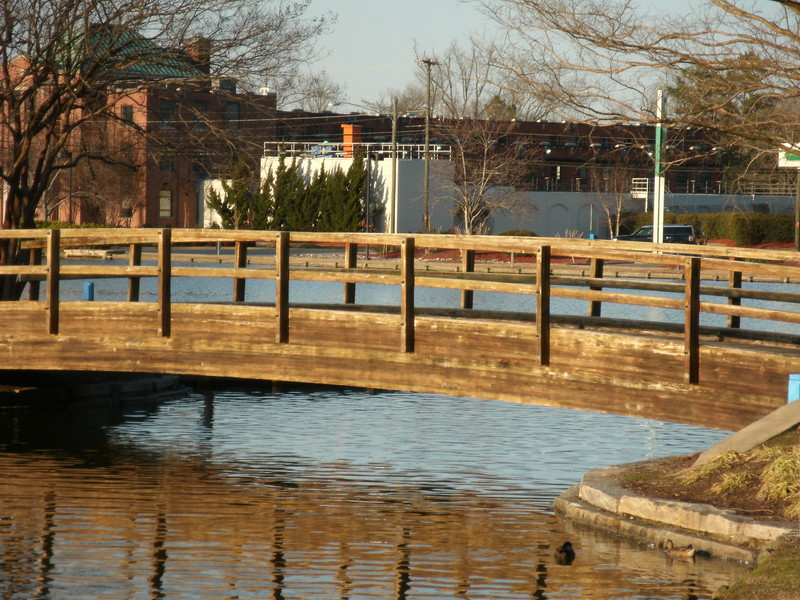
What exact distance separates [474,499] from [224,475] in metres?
3.14

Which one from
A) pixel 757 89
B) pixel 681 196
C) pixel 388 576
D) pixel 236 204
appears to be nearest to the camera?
pixel 388 576

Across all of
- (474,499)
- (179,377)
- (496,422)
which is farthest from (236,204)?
(474,499)

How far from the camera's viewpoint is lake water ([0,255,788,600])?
8938 mm

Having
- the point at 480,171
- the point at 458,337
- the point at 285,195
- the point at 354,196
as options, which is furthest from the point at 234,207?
the point at 458,337

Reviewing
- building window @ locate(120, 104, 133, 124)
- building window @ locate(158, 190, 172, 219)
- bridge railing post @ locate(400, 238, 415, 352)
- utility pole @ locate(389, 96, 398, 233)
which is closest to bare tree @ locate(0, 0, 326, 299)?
building window @ locate(120, 104, 133, 124)

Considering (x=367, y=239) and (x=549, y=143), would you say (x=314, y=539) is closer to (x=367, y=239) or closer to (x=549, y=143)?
(x=367, y=239)

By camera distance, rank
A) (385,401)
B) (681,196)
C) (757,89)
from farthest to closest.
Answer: (681,196) → (385,401) → (757,89)

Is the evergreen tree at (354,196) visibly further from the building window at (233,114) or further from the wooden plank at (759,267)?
the wooden plank at (759,267)

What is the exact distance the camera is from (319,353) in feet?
41.8

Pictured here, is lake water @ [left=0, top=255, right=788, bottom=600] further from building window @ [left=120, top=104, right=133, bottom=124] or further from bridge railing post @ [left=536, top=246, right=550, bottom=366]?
building window @ [left=120, top=104, right=133, bottom=124]

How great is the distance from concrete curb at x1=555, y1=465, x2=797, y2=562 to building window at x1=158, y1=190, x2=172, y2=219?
72231 mm

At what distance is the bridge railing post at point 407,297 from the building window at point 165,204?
7018 centimetres

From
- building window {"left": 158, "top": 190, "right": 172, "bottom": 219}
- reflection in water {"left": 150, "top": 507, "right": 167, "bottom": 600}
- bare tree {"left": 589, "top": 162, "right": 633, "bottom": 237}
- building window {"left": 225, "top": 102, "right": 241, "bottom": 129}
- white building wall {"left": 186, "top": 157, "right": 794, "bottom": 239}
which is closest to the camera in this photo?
reflection in water {"left": 150, "top": 507, "right": 167, "bottom": 600}

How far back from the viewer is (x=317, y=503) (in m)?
11.8
